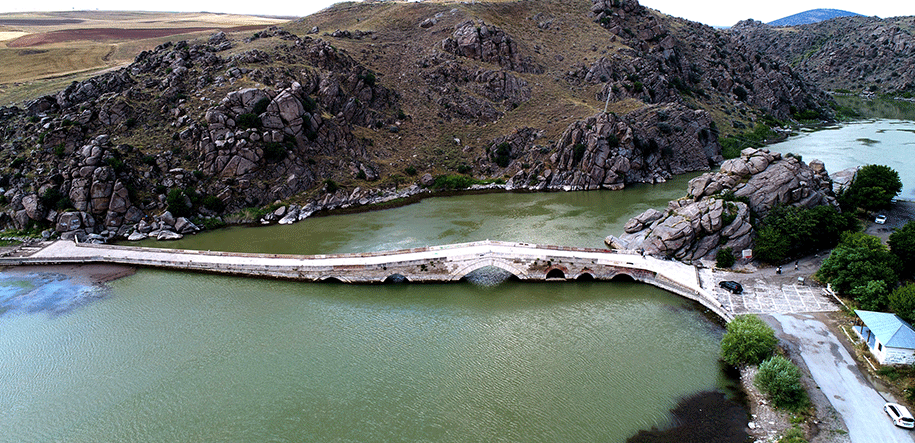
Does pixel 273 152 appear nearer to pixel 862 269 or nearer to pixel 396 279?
pixel 396 279

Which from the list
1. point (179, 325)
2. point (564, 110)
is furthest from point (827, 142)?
point (179, 325)

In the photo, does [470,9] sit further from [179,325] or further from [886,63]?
[886,63]

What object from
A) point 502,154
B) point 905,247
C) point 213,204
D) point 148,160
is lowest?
point 213,204

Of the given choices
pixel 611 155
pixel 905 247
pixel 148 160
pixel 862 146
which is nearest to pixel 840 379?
pixel 905 247

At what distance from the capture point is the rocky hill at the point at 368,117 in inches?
2419

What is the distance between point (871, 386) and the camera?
28.4m

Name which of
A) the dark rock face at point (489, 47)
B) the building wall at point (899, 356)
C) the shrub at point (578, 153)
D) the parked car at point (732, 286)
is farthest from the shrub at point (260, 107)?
the building wall at point (899, 356)

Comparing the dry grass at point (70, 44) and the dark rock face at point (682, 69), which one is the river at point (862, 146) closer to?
the dark rock face at point (682, 69)

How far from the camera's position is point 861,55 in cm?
16712

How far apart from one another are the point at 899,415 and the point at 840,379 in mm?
3534

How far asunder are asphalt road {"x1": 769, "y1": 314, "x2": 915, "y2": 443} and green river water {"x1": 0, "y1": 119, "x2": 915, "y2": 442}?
5033mm

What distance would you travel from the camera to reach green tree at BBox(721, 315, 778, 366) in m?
30.8

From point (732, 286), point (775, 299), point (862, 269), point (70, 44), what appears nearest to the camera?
point (862, 269)

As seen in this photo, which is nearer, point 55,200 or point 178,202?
point 55,200
